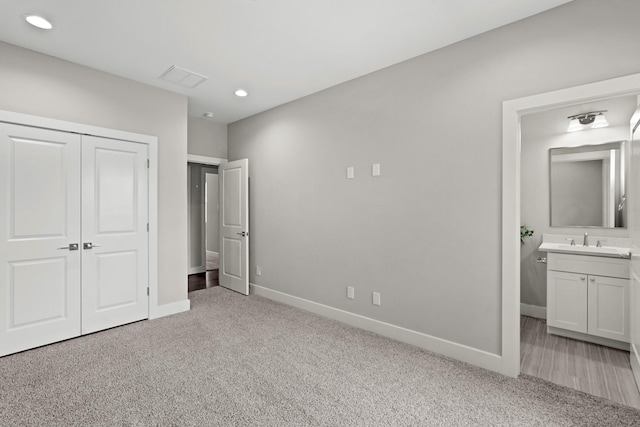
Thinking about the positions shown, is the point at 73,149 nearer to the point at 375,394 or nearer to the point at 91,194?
the point at 91,194

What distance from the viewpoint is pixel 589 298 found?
2.98 metres

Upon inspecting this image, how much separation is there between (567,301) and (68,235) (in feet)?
16.6

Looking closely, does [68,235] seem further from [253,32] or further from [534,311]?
[534,311]

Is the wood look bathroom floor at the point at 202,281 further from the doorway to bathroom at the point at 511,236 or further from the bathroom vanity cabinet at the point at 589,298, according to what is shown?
the bathroom vanity cabinet at the point at 589,298

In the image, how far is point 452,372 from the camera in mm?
2424

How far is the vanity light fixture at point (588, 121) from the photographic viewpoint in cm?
329

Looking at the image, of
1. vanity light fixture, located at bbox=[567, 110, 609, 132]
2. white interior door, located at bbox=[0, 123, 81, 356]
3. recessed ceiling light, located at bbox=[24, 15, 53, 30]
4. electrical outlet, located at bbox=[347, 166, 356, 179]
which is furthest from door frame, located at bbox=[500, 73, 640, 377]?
white interior door, located at bbox=[0, 123, 81, 356]

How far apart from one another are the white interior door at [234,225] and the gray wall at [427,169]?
769 mm

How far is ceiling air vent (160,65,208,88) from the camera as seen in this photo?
3.22m

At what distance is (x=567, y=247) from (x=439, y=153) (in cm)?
183

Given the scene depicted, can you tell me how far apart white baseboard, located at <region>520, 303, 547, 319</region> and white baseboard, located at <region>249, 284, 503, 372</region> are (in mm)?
1757

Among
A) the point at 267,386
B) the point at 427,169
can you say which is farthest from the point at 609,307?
the point at 267,386

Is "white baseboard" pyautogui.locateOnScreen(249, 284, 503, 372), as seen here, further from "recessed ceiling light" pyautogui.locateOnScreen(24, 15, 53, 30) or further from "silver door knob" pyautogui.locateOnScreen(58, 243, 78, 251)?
"recessed ceiling light" pyautogui.locateOnScreen(24, 15, 53, 30)

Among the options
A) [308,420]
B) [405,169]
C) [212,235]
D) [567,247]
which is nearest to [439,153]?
[405,169]
